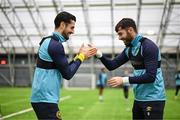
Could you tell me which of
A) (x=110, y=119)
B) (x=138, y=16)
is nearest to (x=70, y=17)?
(x=110, y=119)

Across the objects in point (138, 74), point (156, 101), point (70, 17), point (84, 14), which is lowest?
point (156, 101)

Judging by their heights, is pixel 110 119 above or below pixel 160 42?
below

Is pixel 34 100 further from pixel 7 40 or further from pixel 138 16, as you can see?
pixel 7 40

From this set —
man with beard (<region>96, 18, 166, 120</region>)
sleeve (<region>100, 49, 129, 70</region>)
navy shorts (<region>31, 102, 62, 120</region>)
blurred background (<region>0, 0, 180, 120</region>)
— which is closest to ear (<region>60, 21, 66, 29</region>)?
man with beard (<region>96, 18, 166, 120</region>)

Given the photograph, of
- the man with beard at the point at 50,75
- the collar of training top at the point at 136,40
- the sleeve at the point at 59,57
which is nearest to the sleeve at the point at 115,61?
the collar of training top at the point at 136,40

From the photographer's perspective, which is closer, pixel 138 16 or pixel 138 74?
pixel 138 74

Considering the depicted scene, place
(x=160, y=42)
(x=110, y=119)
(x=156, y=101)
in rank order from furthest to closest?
1. (x=160, y=42)
2. (x=110, y=119)
3. (x=156, y=101)

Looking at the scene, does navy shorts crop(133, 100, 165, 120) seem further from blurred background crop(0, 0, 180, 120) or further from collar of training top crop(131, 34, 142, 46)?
blurred background crop(0, 0, 180, 120)

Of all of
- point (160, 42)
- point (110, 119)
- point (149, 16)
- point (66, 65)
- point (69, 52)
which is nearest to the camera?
point (66, 65)

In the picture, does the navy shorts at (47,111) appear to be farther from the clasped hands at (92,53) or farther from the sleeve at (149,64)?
the sleeve at (149,64)

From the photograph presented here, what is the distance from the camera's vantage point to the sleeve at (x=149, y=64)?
511cm

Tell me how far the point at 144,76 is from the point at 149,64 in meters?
0.16

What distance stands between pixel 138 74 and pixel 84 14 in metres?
30.7

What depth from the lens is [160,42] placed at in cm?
3903
